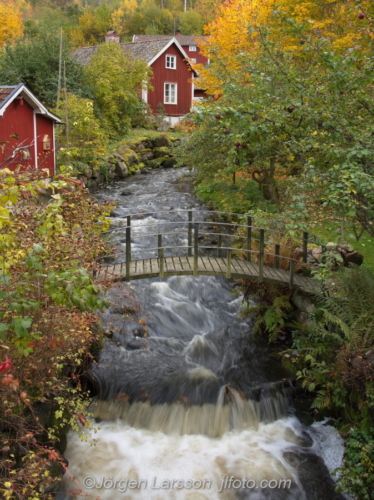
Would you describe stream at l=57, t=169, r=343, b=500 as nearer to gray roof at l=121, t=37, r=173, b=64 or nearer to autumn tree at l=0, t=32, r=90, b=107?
autumn tree at l=0, t=32, r=90, b=107

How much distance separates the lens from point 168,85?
117 feet

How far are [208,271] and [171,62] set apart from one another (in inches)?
1221

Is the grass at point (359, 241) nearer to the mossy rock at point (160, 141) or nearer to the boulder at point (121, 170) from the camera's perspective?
the boulder at point (121, 170)

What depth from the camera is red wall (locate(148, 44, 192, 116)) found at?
34.7 metres

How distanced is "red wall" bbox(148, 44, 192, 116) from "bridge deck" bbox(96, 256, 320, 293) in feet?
91.2

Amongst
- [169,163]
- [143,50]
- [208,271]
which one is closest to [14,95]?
[208,271]

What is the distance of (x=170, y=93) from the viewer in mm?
35844

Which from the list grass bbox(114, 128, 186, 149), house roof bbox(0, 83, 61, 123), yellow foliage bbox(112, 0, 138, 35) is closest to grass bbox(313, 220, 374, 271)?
house roof bbox(0, 83, 61, 123)

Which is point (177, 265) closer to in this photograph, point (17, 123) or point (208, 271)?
point (208, 271)

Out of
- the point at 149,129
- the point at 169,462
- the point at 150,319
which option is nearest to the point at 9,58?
the point at 149,129

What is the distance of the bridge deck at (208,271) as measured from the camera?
8414 mm

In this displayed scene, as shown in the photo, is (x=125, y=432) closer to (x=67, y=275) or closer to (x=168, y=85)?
(x=67, y=275)

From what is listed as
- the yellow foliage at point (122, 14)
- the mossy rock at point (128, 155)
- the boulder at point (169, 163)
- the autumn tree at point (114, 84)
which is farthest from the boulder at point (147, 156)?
the yellow foliage at point (122, 14)

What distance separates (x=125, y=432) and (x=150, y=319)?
2975 millimetres
